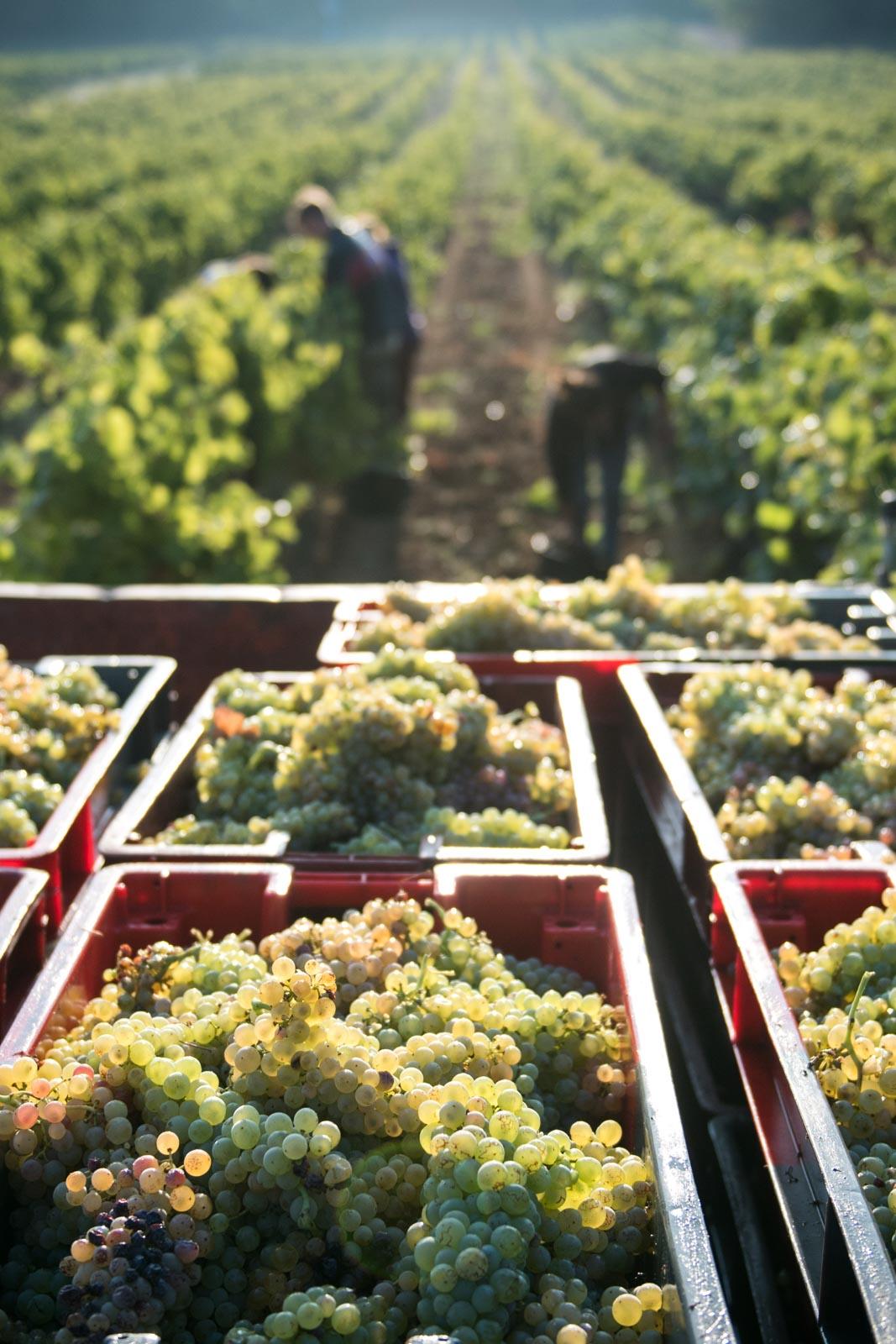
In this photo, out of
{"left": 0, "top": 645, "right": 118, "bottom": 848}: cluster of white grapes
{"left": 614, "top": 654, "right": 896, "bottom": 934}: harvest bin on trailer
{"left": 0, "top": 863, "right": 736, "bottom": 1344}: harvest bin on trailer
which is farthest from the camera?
{"left": 0, "top": 645, "right": 118, "bottom": 848}: cluster of white grapes

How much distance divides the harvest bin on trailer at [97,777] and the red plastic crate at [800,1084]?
4.29ft

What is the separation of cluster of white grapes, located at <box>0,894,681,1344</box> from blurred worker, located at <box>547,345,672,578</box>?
535 centimetres

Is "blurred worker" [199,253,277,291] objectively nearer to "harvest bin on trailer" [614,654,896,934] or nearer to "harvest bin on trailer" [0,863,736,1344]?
"harvest bin on trailer" [614,654,896,934]

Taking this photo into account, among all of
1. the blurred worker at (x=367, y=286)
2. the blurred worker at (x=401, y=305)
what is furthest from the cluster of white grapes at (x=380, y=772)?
the blurred worker at (x=401, y=305)

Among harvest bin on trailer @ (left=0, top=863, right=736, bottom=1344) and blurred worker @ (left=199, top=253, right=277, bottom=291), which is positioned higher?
harvest bin on trailer @ (left=0, top=863, right=736, bottom=1344)

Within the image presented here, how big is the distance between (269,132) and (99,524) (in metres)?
26.1

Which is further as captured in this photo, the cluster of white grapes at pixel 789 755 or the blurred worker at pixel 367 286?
the blurred worker at pixel 367 286

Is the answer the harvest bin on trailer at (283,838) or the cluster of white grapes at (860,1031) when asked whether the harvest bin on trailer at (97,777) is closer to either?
the harvest bin on trailer at (283,838)

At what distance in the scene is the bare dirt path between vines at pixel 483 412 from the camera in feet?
26.7

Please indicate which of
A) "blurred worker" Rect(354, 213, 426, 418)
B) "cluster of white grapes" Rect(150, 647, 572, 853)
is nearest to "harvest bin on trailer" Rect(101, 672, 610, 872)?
"cluster of white grapes" Rect(150, 647, 572, 853)

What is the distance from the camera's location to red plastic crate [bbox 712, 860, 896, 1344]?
5.33 ft

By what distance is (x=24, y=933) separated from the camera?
7.77 ft

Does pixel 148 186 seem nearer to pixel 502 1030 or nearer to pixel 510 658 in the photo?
pixel 510 658

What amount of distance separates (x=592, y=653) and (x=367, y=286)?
649 cm
